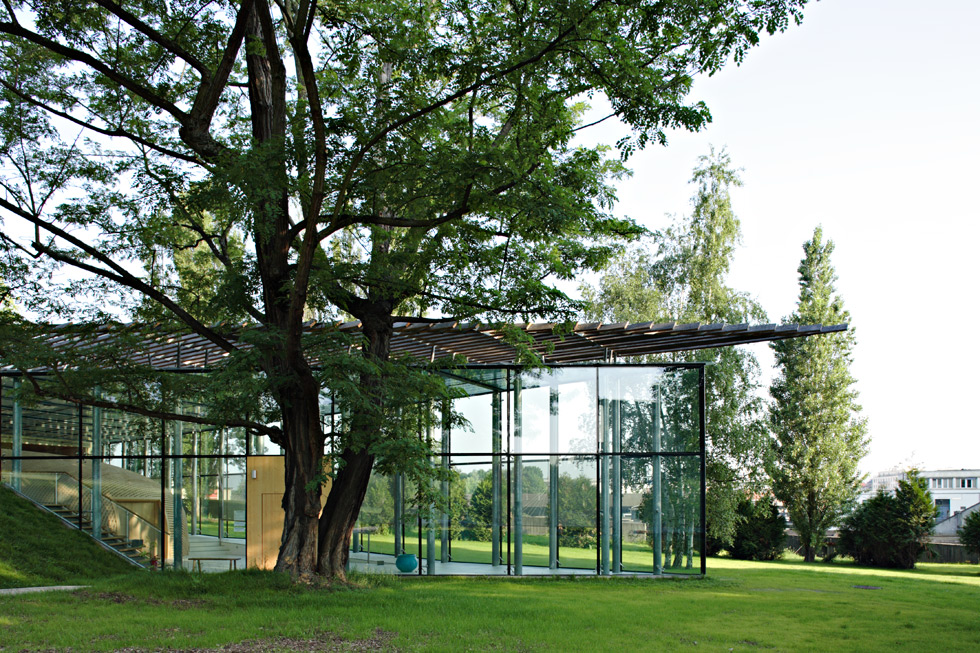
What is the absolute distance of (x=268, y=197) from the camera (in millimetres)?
11875

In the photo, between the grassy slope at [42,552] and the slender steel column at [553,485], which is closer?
the grassy slope at [42,552]

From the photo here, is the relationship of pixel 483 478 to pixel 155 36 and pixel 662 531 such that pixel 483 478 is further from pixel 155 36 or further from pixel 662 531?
pixel 155 36

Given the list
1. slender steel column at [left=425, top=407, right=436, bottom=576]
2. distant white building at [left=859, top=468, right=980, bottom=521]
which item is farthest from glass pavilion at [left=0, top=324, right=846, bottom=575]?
distant white building at [left=859, top=468, right=980, bottom=521]

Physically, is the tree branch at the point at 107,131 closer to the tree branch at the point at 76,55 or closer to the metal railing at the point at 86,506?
the tree branch at the point at 76,55

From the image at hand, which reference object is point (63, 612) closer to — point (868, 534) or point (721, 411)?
point (721, 411)

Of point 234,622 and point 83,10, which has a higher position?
point 83,10

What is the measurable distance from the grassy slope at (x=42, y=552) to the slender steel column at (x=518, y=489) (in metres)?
8.45

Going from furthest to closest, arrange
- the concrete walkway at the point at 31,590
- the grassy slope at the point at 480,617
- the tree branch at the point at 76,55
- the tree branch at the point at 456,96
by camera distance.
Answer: the concrete walkway at the point at 31,590
the tree branch at the point at 76,55
the tree branch at the point at 456,96
the grassy slope at the point at 480,617

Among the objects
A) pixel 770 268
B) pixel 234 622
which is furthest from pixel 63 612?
pixel 770 268

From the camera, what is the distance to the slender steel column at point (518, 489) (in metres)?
18.2

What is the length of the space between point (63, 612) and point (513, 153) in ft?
29.7

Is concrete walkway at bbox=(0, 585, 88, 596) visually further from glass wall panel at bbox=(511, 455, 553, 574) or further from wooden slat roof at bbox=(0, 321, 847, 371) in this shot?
glass wall panel at bbox=(511, 455, 553, 574)

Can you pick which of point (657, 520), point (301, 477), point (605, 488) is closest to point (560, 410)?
point (605, 488)

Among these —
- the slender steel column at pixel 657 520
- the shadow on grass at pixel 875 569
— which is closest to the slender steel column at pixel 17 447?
the slender steel column at pixel 657 520
